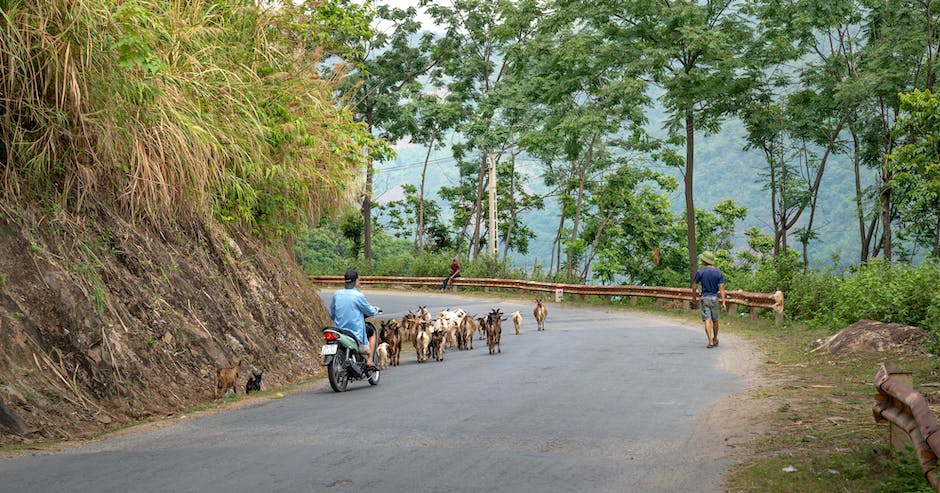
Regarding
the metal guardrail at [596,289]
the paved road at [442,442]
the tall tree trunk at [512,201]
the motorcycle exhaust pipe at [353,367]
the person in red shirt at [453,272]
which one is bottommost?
the paved road at [442,442]

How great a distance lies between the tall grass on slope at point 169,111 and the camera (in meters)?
11.6

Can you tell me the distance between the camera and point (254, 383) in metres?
13.9

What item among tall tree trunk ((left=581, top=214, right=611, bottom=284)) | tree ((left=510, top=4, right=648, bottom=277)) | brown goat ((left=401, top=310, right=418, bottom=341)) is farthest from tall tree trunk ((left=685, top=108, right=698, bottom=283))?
tall tree trunk ((left=581, top=214, right=611, bottom=284))

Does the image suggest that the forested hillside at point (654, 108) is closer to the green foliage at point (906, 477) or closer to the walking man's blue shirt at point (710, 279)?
the walking man's blue shirt at point (710, 279)

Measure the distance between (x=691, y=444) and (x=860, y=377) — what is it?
594 cm

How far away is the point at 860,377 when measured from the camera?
1376 centimetres

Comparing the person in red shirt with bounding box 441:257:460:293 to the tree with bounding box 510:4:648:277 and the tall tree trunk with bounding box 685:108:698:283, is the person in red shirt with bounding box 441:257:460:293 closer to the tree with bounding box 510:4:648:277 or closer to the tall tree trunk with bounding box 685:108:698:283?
the tree with bounding box 510:4:648:277

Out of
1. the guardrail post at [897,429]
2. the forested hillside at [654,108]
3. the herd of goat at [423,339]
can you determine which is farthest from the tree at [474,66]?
the guardrail post at [897,429]

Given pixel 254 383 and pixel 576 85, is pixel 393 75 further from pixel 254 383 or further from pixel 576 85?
pixel 254 383

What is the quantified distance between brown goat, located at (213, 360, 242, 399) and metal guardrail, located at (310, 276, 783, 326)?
16.3m

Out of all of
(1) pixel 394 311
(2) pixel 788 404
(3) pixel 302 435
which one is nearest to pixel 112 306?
(3) pixel 302 435

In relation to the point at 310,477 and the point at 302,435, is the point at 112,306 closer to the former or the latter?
the point at 302,435

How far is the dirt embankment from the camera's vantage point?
10273 millimetres

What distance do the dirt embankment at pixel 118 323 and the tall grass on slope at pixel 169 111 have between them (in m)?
0.67
